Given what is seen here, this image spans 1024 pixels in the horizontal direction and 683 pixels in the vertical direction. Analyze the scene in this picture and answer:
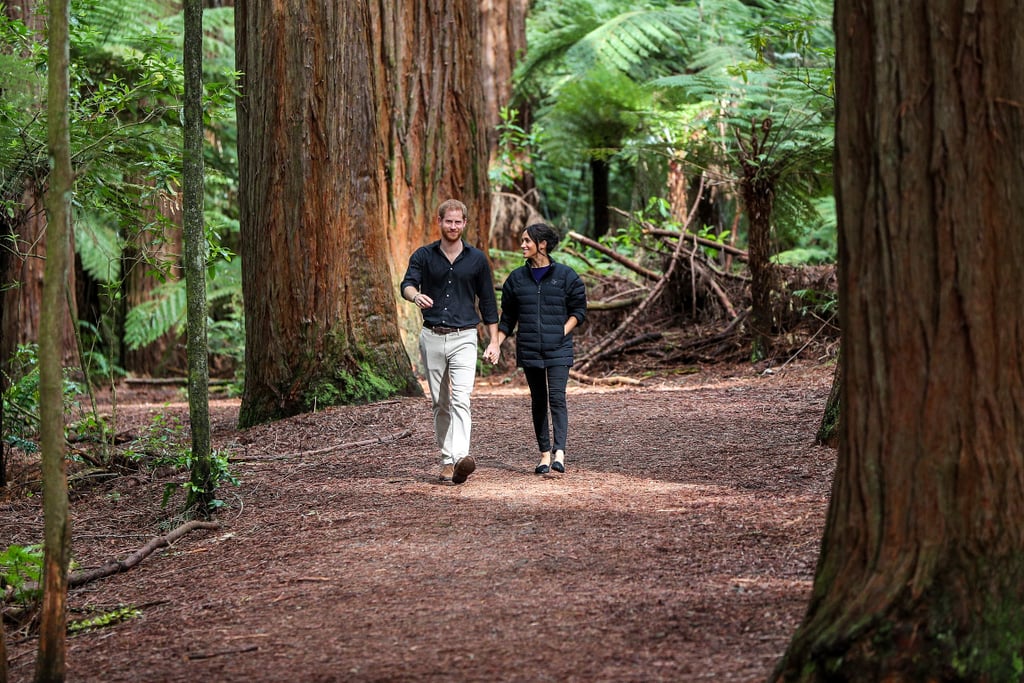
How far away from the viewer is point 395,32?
12.1m

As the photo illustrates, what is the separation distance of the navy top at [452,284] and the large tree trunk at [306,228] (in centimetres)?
347

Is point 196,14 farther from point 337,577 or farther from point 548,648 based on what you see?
point 548,648

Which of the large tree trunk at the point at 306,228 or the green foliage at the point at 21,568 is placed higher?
the large tree trunk at the point at 306,228

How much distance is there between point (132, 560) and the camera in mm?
6047

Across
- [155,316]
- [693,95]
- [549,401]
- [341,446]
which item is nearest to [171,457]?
[341,446]

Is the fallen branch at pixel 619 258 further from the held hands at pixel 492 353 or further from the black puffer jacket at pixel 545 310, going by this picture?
the held hands at pixel 492 353

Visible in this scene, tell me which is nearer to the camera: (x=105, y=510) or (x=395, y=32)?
(x=105, y=510)

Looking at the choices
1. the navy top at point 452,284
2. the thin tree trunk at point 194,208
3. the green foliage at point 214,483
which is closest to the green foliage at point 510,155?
the navy top at point 452,284

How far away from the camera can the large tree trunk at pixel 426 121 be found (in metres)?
12.1

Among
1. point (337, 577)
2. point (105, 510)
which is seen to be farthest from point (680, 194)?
point (337, 577)

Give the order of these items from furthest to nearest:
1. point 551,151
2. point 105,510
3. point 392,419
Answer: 1. point 551,151
2. point 392,419
3. point 105,510

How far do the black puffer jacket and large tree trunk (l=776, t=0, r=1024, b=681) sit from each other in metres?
4.05

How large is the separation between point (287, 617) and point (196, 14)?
11.5 ft

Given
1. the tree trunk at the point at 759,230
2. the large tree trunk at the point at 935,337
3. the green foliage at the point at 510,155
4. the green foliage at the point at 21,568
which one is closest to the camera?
the large tree trunk at the point at 935,337
